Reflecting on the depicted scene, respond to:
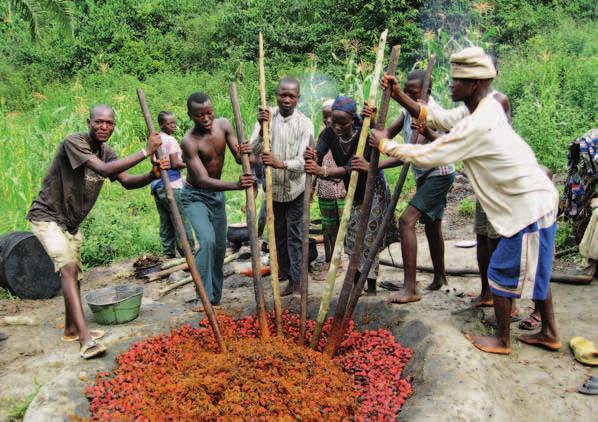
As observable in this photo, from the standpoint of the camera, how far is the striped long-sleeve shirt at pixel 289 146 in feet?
14.2

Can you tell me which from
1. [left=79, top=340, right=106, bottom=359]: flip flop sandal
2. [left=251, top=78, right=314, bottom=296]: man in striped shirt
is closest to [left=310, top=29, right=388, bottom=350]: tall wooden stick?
[left=251, top=78, right=314, bottom=296]: man in striped shirt

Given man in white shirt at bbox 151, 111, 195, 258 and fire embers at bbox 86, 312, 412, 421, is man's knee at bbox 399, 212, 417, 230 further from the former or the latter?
man in white shirt at bbox 151, 111, 195, 258

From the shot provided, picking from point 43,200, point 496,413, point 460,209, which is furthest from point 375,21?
point 496,413

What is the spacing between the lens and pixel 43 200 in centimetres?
379

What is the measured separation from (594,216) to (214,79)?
11.4 m

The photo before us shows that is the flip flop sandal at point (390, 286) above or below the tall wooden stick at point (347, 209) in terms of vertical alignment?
below

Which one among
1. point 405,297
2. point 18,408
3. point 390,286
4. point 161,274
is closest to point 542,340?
point 405,297

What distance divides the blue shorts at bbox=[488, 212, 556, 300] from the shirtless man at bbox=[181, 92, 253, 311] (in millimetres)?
1961

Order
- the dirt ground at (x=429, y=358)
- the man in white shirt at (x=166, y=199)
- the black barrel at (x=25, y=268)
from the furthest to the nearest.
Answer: the man in white shirt at (x=166, y=199)
the black barrel at (x=25, y=268)
the dirt ground at (x=429, y=358)

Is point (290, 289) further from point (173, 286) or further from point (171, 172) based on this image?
point (171, 172)

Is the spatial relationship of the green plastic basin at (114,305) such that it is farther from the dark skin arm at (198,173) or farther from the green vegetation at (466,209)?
the green vegetation at (466,209)

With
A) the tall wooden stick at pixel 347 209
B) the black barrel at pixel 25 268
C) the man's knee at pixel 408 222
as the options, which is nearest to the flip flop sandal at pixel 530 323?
the man's knee at pixel 408 222

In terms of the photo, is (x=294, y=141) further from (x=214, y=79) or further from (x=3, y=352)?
(x=214, y=79)

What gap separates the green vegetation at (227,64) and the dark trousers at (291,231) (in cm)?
259
